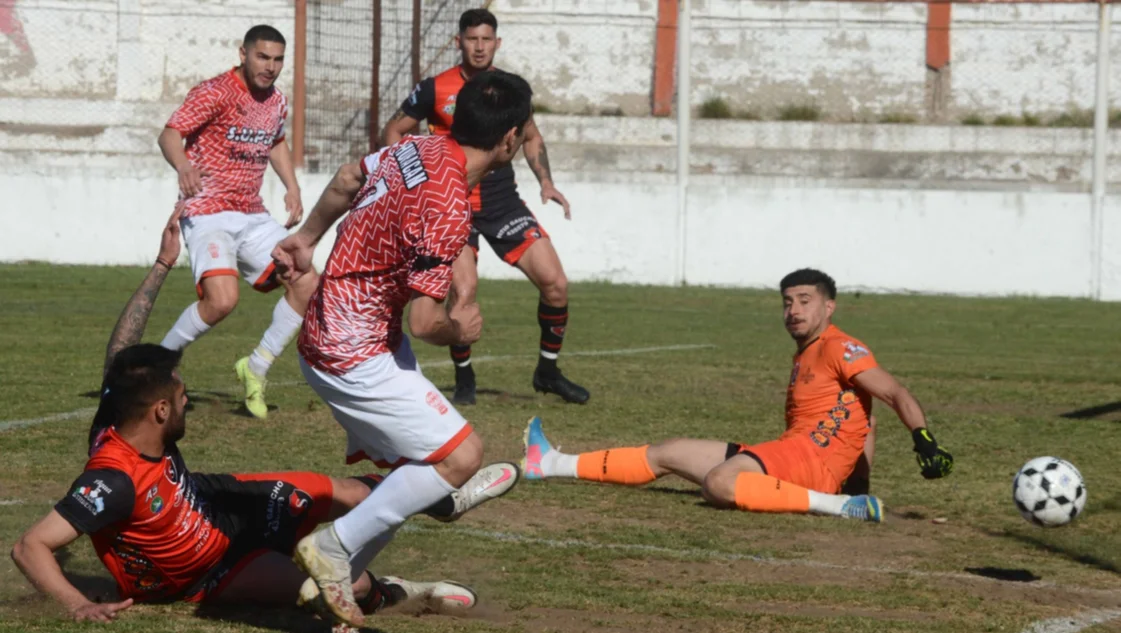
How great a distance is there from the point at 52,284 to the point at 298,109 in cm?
383

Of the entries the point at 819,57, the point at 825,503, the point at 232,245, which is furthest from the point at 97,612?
the point at 819,57

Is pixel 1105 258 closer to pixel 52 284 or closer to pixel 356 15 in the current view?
pixel 356 15

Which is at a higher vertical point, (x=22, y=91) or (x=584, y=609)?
(x=22, y=91)

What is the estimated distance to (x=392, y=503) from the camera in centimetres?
483

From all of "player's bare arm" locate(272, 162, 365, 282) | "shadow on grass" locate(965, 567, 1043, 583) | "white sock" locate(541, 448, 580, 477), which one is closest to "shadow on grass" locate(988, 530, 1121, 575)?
"shadow on grass" locate(965, 567, 1043, 583)

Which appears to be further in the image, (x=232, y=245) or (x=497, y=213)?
(x=497, y=213)

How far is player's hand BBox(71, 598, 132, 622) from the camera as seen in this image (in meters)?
4.68

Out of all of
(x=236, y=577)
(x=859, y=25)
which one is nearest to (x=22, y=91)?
(x=859, y=25)

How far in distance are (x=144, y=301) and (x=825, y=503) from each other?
306 cm

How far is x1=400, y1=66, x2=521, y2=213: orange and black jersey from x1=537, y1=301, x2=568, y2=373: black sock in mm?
724

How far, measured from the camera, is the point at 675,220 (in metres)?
19.7

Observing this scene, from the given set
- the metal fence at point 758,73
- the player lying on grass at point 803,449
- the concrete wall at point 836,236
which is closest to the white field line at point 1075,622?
the player lying on grass at point 803,449

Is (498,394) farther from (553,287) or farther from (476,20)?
(476,20)

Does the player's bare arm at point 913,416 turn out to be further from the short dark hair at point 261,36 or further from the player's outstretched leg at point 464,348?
the short dark hair at point 261,36
